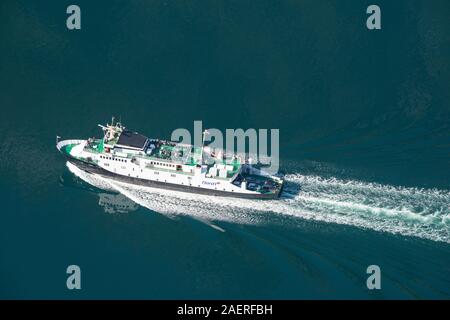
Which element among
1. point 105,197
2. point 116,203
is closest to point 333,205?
point 116,203

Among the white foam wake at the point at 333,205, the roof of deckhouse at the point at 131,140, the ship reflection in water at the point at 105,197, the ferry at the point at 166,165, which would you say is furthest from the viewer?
the roof of deckhouse at the point at 131,140

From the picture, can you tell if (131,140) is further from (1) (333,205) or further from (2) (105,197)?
(1) (333,205)

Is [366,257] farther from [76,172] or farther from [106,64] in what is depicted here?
[106,64]

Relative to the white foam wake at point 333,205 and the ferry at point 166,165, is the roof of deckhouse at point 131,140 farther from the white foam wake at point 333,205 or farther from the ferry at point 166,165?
the white foam wake at point 333,205

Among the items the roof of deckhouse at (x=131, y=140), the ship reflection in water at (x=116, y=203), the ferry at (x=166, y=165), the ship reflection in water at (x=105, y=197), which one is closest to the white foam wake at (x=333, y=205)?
the ship reflection in water at (x=116, y=203)

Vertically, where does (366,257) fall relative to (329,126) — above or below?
below

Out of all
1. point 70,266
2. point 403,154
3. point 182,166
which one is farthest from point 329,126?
point 70,266
